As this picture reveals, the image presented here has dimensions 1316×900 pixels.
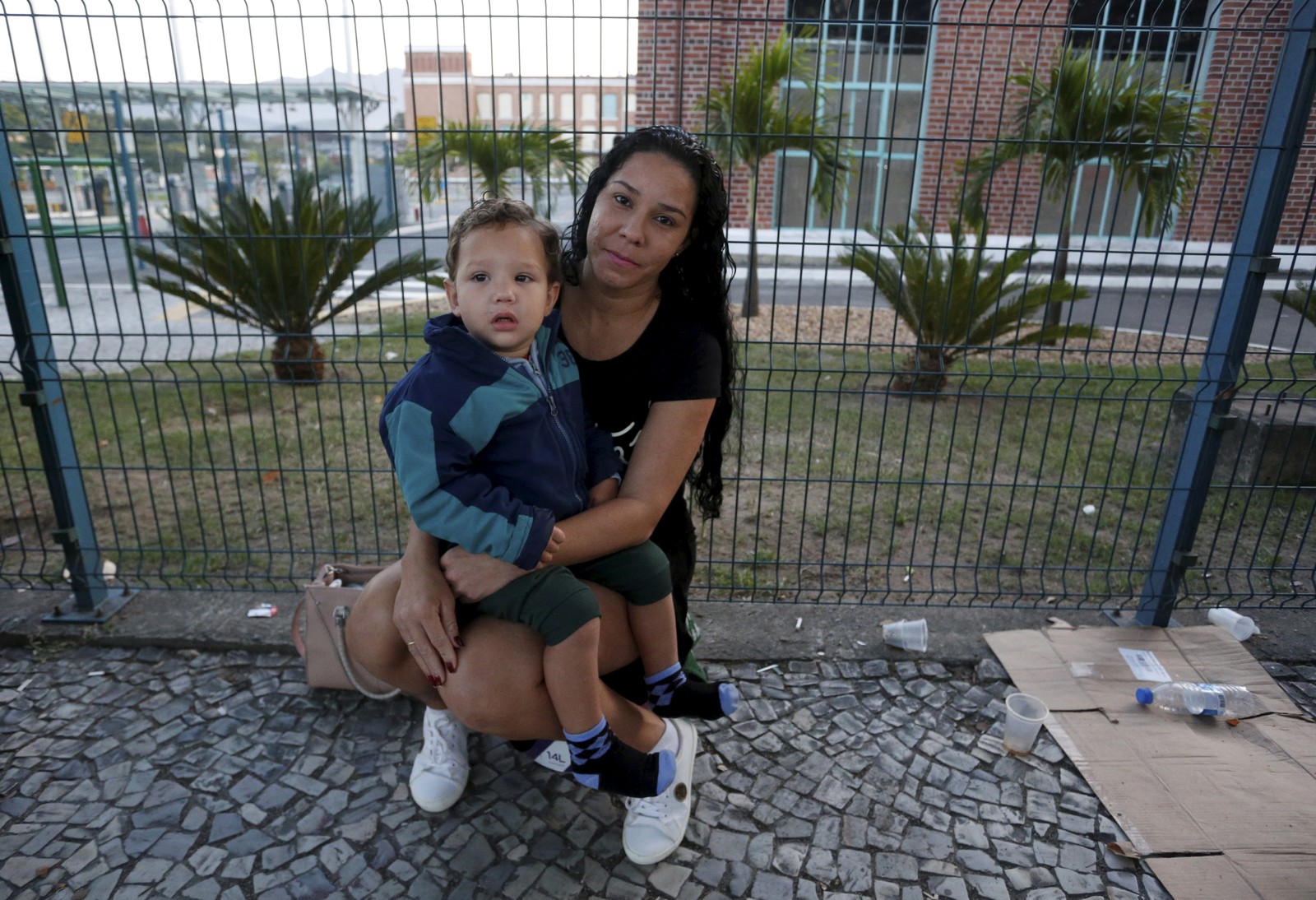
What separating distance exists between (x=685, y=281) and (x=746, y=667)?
155 centimetres

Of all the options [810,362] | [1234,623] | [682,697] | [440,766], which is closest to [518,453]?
[682,697]

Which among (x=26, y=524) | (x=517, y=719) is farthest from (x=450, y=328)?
(x=26, y=524)

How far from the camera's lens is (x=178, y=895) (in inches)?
84.6

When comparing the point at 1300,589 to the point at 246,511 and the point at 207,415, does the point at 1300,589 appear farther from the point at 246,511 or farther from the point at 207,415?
the point at 207,415

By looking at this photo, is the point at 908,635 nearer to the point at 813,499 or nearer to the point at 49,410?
the point at 813,499

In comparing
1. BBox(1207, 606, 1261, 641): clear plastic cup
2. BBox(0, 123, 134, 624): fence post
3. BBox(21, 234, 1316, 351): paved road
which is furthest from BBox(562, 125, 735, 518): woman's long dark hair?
BBox(21, 234, 1316, 351): paved road

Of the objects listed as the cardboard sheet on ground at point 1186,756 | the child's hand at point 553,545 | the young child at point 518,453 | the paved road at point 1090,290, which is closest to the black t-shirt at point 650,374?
the young child at point 518,453

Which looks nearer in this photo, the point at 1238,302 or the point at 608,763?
the point at 608,763

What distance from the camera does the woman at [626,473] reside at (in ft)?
6.83

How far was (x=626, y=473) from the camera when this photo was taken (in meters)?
2.24

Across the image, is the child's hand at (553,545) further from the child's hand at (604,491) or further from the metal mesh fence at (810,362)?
the metal mesh fence at (810,362)

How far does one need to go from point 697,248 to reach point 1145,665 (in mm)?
2340

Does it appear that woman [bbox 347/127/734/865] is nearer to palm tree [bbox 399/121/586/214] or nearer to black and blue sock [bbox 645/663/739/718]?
black and blue sock [bbox 645/663/739/718]

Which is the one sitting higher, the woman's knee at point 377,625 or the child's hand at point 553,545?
the child's hand at point 553,545
